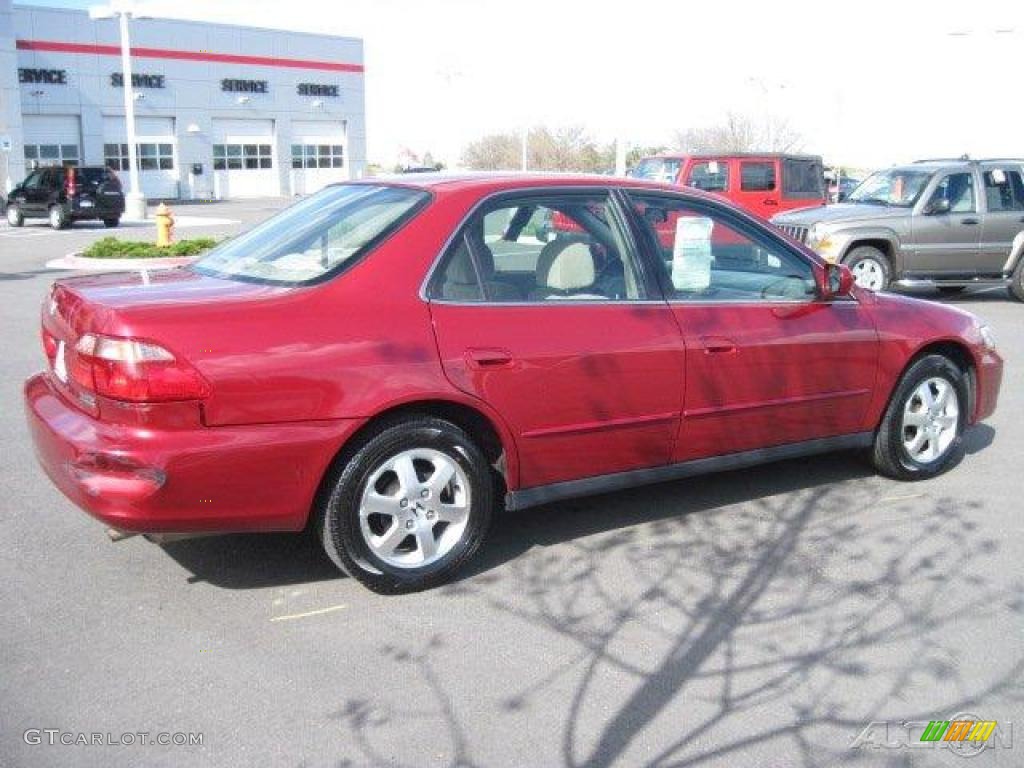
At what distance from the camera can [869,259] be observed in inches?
531

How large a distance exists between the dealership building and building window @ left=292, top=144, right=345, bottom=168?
0.19 ft

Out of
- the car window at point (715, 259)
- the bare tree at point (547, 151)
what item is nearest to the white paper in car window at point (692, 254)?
the car window at point (715, 259)

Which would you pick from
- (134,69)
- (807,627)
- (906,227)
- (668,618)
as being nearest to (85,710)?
(668,618)

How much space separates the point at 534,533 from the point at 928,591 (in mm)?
1800

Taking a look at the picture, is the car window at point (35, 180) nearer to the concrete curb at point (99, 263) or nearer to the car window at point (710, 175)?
the concrete curb at point (99, 263)

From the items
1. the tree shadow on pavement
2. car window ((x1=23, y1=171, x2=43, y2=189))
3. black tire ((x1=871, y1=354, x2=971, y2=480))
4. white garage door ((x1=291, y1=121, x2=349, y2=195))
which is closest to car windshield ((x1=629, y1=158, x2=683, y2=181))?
black tire ((x1=871, y1=354, x2=971, y2=480))

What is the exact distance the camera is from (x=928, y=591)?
175 inches

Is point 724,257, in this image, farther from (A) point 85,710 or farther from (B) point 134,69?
(B) point 134,69

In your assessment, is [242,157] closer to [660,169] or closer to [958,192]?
[660,169]

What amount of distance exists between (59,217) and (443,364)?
2902cm

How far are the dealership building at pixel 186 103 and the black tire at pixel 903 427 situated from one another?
4104cm

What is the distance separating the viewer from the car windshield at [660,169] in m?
17.0

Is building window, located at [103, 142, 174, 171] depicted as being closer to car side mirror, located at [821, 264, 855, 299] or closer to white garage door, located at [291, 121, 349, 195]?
white garage door, located at [291, 121, 349, 195]

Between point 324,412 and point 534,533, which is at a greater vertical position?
A: point 324,412
